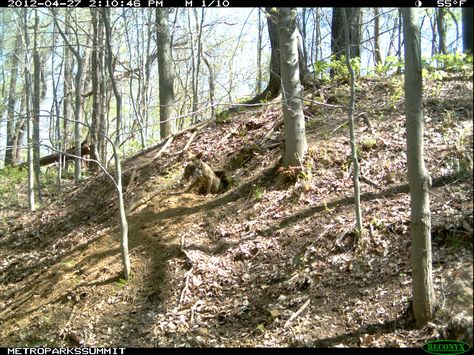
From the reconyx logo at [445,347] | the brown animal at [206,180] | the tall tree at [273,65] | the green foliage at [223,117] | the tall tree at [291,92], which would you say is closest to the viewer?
the reconyx logo at [445,347]

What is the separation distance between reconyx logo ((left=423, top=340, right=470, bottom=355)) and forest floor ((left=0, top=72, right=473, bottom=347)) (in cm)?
9

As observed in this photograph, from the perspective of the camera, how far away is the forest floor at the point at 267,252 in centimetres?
491

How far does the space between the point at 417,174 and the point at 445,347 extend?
1612mm

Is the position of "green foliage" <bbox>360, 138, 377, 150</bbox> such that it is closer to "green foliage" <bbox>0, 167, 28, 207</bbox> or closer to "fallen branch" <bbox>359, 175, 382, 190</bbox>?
"fallen branch" <bbox>359, 175, 382, 190</bbox>

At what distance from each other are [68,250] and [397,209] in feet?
19.3

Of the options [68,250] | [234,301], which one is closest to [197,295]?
[234,301]

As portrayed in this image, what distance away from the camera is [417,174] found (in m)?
4.33

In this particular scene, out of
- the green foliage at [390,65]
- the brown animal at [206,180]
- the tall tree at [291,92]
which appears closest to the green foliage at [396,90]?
the green foliage at [390,65]

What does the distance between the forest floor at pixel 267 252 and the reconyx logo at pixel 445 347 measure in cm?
9

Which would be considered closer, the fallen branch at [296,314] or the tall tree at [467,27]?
the tall tree at [467,27]

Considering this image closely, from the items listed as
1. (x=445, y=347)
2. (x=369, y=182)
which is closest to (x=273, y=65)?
(x=369, y=182)

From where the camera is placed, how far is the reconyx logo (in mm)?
3891

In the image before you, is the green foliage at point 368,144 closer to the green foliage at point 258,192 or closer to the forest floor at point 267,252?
the forest floor at point 267,252

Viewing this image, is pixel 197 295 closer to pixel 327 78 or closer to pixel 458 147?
pixel 458 147
